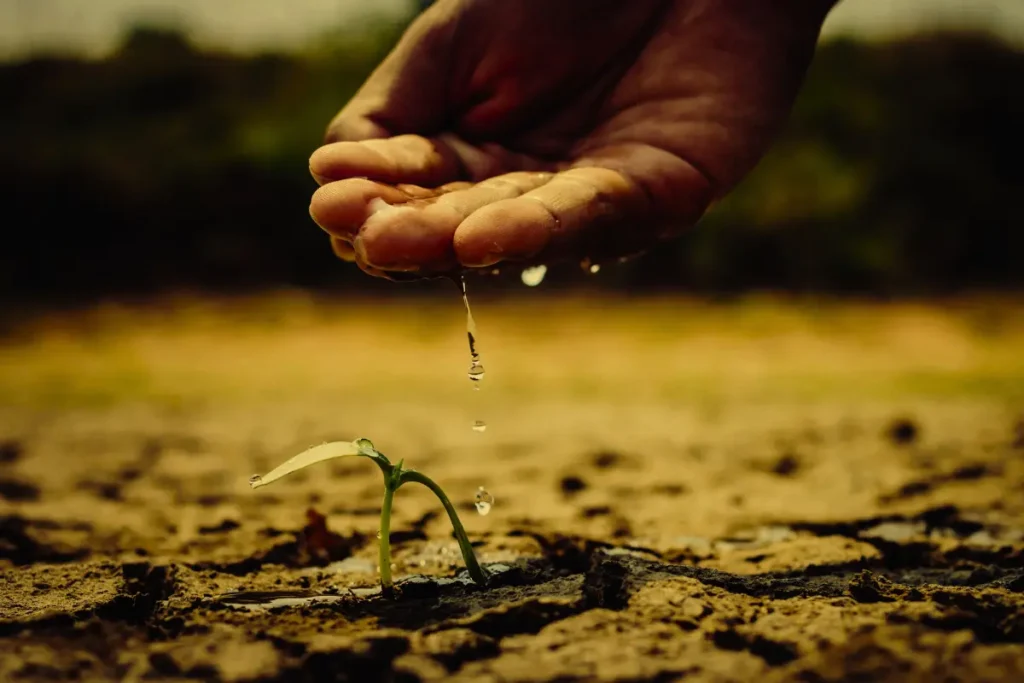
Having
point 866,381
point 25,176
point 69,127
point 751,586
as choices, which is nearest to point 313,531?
point 751,586

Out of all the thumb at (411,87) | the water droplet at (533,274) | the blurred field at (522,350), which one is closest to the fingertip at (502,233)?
the water droplet at (533,274)

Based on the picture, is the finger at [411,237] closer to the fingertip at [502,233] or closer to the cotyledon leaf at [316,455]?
the fingertip at [502,233]

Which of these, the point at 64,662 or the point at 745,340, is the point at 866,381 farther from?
the point at 64,662

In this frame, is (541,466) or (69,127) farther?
(69,127)

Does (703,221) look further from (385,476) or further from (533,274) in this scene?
(385,476)

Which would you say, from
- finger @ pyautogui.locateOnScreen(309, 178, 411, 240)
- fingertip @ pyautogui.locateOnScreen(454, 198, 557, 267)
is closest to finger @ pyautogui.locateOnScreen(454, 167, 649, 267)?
fingertip @ pyautogui.locateOnScreen(454, 198, 557, 267)
